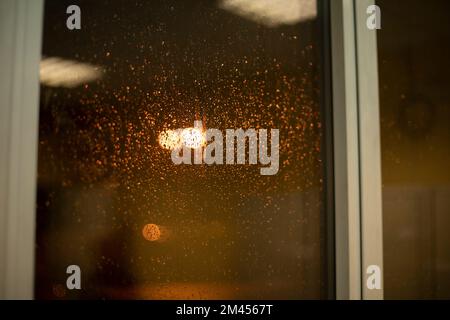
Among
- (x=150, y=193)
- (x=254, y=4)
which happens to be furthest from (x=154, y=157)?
(x=254, y=4)

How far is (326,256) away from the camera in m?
0.83

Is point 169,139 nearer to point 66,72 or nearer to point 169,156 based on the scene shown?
point 169,156

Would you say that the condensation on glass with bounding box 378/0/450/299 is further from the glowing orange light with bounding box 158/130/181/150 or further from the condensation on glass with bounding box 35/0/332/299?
the glowing orange light with bounding box 158/130/181/150

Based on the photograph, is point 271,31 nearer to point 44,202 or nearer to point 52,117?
point 52,117

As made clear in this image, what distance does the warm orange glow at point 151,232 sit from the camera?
2.70 feet

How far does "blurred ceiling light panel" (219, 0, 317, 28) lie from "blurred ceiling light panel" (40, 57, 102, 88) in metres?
0.38

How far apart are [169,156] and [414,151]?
617 mm

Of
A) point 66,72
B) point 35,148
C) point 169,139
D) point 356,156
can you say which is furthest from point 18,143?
point 356,156

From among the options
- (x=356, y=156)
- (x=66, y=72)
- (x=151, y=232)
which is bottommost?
(x=151, y=232)

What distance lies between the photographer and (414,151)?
82 centimetres

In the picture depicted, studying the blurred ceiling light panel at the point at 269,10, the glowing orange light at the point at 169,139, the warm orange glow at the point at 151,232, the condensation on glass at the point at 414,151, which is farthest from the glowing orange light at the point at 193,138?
the condensation on glass at the point at 414,151

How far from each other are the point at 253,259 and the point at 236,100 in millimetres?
412

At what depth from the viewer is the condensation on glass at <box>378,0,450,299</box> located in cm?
80

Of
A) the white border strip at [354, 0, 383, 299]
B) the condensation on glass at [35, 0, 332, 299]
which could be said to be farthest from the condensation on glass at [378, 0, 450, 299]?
the condensation on glass at [35, 0, 332, 299]
